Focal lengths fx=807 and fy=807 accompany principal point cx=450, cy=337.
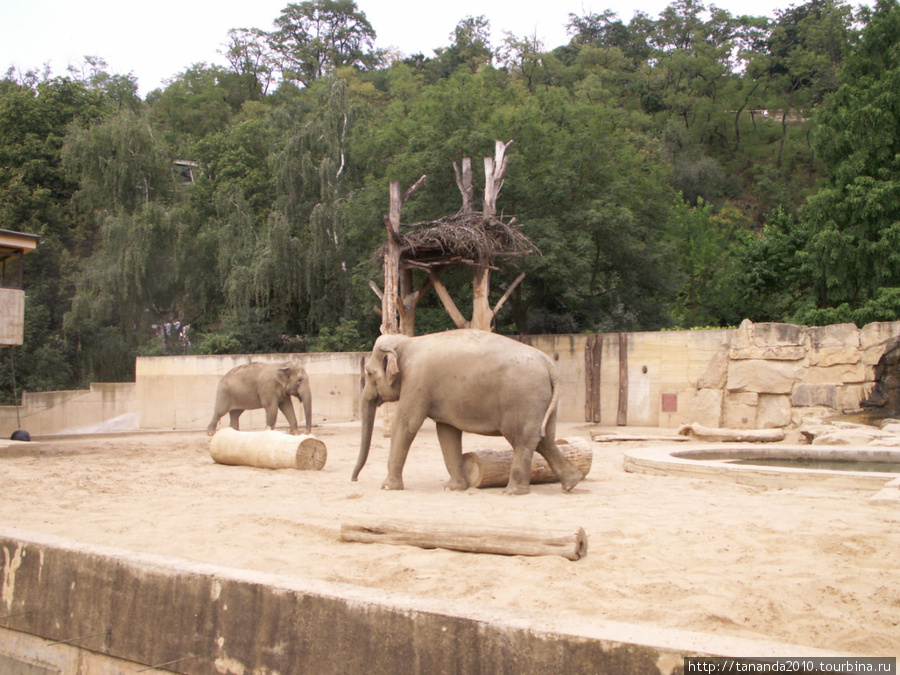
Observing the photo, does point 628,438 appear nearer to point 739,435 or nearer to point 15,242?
point 739,435

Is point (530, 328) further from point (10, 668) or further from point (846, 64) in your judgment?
point (10, 668)

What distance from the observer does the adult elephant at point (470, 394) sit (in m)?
8.05

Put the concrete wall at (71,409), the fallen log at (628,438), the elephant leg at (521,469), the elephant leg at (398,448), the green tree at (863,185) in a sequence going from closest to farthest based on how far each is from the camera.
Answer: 1. the elephant leg at (521,469)
2. the elephant leg at (398,448)
3. the fallen log at (628,438)
4. the green tree at (863,185)
5. the concrete wall at (71,409)

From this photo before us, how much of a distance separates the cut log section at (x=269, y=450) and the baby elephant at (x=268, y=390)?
3.79 metres

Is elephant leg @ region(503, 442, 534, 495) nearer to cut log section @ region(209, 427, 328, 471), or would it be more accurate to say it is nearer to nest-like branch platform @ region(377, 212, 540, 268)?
cut log section @ region(209, 427, 328, 471)

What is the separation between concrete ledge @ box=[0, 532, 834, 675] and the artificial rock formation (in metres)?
14.6

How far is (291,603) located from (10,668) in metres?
2.36

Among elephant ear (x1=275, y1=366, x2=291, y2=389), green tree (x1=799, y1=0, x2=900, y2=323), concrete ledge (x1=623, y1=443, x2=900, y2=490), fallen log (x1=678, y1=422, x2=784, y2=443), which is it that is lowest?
fallen log (x1=678, y1=422, x2=784, y2=443)

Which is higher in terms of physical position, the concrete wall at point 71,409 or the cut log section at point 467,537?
the cut log section at point 467,537

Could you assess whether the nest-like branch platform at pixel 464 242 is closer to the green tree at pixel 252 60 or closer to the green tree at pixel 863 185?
→ the green tree at pixel 863 185

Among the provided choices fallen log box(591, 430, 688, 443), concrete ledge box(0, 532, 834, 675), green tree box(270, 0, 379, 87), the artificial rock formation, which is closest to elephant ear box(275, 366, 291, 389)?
fallen log box(591, 430, 688, 443)

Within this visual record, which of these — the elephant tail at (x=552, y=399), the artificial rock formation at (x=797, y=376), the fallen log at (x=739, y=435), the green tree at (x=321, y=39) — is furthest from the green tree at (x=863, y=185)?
the green tree at (x=321, y=39)

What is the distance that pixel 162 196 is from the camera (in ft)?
101

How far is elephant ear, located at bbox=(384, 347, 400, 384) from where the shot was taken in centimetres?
838
